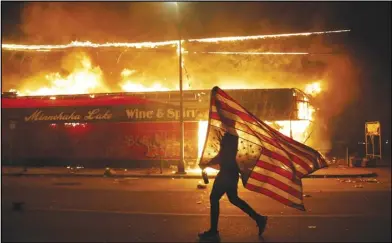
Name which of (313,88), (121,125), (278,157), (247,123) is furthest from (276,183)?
(313,88)

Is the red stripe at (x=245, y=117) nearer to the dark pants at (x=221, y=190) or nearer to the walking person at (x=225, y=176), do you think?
the walking person at (x=225, y=176)

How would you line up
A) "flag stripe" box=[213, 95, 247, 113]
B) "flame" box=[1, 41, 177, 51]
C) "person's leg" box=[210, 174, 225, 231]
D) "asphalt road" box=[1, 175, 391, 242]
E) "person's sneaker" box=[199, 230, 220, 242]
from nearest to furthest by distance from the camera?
"person's sneaker" box=[199, 230, 220, 242]
"person's leg" box=[210, 174, 225, 231]
"asphalt road" box=[1, 175, 391, 242]
"flag stripe" box=[213, 95, 247, 113]
"flame" box=[1, 41, 177, 51]

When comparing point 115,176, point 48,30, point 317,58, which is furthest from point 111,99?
point 317,58

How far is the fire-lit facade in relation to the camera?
23.8m

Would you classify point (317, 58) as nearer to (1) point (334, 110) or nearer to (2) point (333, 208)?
(1) point (334, 110)

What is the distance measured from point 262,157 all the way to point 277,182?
46 centimetres

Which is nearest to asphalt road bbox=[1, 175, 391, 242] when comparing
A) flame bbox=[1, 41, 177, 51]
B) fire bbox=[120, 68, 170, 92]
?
fire bbox=[120, 68, 170, 92]

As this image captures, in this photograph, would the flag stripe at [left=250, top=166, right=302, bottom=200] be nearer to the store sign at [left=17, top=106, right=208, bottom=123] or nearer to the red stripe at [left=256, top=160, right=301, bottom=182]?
the red stripe at [left=256, top=160, right=301, bottom=182]

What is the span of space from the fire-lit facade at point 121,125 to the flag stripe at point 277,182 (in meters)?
16.3

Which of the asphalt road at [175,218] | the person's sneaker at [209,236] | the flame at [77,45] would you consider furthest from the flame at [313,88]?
the person's sneaker at [209,236]

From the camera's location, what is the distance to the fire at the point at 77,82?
2844 cm

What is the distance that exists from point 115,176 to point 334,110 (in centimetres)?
1662

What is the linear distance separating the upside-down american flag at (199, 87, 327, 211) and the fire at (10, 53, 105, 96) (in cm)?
2228

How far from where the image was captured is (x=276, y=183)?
709 cm
